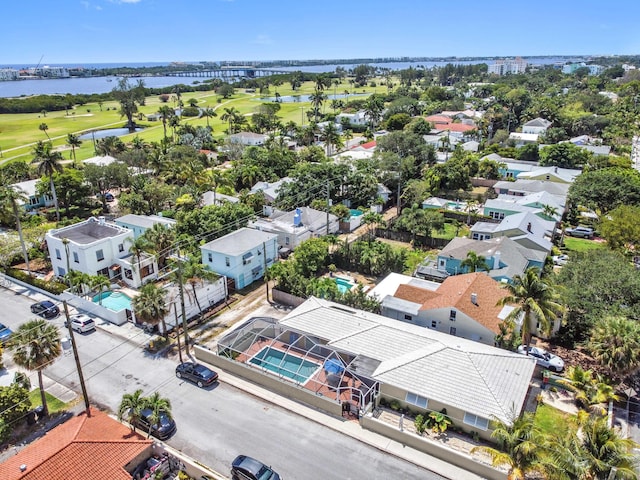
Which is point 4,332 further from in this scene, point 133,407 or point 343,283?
point 343,283

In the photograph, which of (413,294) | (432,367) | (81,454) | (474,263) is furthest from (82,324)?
(474,263)

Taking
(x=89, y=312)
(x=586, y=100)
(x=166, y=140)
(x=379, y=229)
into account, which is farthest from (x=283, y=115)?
(x=89, y=312)

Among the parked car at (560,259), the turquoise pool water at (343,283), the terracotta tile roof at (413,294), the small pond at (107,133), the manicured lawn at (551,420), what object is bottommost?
the manicured lawn at (551,420)

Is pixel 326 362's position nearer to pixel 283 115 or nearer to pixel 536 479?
pixel 536 479

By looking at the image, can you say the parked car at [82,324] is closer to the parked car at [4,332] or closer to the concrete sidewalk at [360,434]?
the parked car at [4,332]

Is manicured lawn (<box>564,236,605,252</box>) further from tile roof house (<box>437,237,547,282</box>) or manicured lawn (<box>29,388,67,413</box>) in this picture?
manicured lawn (<box>29,388,67,413</box>)

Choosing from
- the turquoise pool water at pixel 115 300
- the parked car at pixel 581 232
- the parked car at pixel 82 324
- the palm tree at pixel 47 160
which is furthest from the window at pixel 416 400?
the palm tree at pixel 47 160

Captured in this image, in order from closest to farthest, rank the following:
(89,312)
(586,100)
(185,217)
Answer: (89,312)
(185,217)
(586,100)
